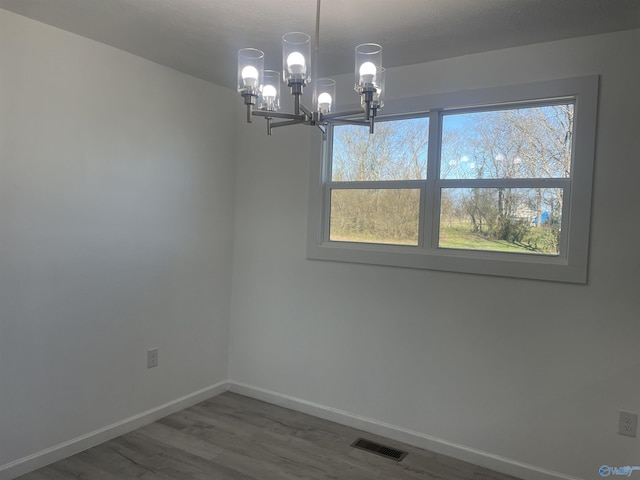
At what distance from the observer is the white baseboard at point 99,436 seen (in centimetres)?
233

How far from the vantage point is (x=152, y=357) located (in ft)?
9.92

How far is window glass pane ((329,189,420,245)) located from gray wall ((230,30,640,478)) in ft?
0.74

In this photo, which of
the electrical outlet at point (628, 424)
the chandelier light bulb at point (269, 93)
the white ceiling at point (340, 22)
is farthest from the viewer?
the electrical outlet at point (628, 424)

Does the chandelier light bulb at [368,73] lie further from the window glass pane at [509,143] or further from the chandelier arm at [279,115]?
the window glass pane at [509,143]

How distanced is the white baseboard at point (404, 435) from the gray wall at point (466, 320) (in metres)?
0.04

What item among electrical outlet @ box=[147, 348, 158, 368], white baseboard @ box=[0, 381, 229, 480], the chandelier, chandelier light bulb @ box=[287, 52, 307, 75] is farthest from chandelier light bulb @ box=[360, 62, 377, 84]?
white baseboard @ box=[0, 381, 229, 480]

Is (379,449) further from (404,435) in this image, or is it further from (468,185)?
(468,185)

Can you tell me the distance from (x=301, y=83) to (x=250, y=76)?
0.21 m

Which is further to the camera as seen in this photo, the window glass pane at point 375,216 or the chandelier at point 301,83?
the window glass pane at point 375,216

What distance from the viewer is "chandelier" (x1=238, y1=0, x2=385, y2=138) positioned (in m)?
1.49

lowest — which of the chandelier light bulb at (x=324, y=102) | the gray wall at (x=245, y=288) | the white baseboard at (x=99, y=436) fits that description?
the white baseboard at (x=99, y=436)

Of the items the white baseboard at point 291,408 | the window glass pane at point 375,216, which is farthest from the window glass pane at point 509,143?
the white baseboard at point 291,408

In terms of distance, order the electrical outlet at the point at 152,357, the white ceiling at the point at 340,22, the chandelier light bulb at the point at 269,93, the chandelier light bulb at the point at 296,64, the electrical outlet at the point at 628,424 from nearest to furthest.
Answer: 1. the chandelier light bulb at the point at 296,64
2. the chandelier light bulb at the point at 269,93
3. the white ceiling at the point at 340,22
4. the electrical outlet at the point at 628,424
5. the electrical outlet at the point at 152,357

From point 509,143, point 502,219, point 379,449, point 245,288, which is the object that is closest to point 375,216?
point 502,219
